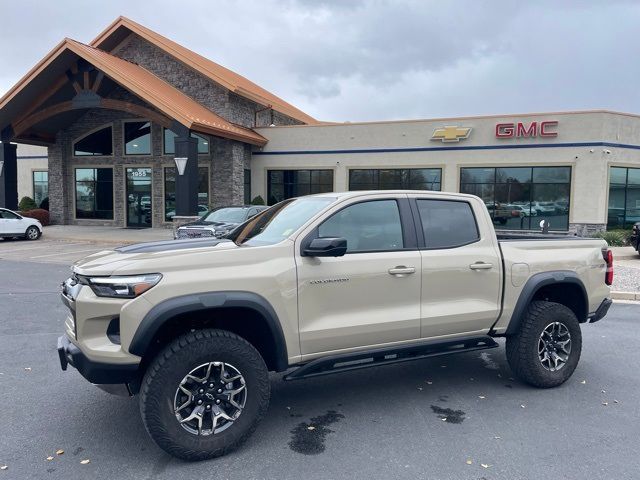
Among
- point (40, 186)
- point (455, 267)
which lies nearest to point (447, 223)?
point (455, 267)

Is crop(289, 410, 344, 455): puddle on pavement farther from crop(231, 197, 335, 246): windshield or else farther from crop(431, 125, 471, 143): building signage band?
crop(431, 125, 471, 143): building signage band

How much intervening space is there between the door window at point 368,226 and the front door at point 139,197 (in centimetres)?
2290

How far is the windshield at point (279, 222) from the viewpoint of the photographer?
4031mm

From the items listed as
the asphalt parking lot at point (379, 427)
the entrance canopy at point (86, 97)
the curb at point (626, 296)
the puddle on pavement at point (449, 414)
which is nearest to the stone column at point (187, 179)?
the entrance canopy at point (86, 97)

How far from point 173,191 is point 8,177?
7.47 m

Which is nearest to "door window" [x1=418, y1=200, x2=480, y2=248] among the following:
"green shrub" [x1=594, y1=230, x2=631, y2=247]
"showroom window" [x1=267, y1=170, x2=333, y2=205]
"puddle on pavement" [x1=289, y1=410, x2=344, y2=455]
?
"puddle on pavement" [x1=289, y1=410, x2=344, y2=455]

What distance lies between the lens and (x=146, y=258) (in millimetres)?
3508

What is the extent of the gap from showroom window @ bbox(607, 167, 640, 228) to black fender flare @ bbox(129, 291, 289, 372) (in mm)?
20937

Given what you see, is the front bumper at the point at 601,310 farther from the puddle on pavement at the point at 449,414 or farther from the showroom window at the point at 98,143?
the showroom window at the point at 98,143

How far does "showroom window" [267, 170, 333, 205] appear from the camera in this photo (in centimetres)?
2438

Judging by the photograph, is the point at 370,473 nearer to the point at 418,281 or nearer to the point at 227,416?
the point at 227,416

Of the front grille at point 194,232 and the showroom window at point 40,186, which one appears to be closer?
the front grille at point 194,232

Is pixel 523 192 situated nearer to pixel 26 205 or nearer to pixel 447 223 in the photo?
pixel 447 223

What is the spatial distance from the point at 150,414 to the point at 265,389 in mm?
777
